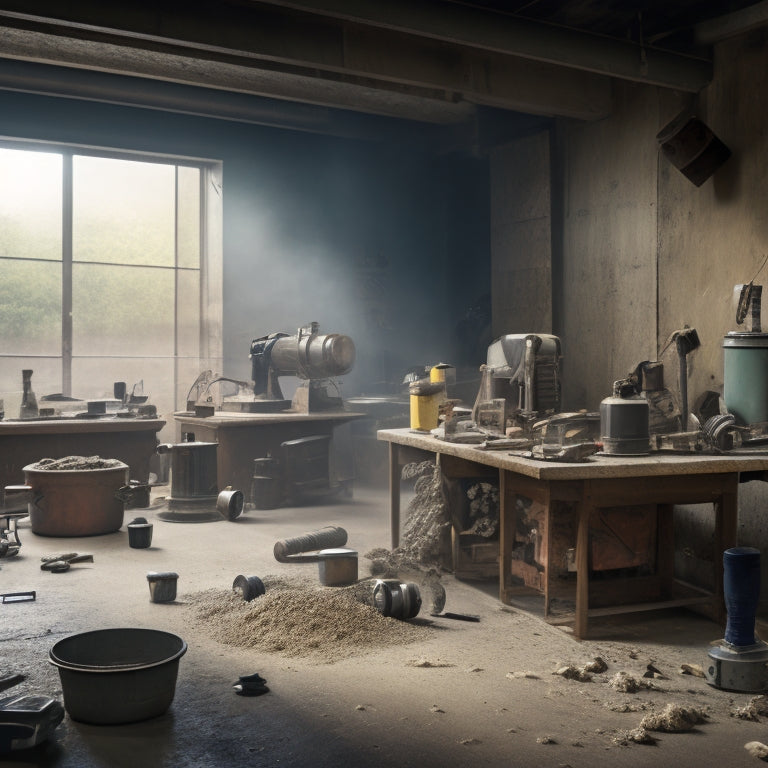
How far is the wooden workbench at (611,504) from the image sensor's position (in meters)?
3.64

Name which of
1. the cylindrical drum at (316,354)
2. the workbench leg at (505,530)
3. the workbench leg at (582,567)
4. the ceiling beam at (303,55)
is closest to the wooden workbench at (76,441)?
the cylindrical drum at (316,354)

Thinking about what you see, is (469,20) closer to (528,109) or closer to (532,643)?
(528,109)

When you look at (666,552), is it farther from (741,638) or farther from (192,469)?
(192,469)

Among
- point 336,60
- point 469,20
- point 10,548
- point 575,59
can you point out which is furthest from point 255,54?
point 10,548

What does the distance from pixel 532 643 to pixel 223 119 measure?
6.83 meters

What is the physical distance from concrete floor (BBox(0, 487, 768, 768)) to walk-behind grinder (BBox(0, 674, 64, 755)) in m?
0.07

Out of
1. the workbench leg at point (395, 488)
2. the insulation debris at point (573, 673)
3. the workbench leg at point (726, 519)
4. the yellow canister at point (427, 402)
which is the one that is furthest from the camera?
the workbench leg at point (395, 488)

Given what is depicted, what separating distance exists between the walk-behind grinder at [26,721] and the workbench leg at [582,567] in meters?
2.08

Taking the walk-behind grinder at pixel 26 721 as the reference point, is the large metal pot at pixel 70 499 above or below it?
above

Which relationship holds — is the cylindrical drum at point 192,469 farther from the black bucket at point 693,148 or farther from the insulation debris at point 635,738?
the insulation debris at point 635,738

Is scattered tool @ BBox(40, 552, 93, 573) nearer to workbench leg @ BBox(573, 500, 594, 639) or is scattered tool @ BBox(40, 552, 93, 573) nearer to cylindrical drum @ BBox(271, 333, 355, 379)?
cylindrical drum @ BBox(271, 333, 355, 379)

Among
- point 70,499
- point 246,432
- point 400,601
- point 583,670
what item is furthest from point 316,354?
point 583,670

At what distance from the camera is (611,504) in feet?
12.1

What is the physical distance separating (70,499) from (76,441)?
1064 mm
